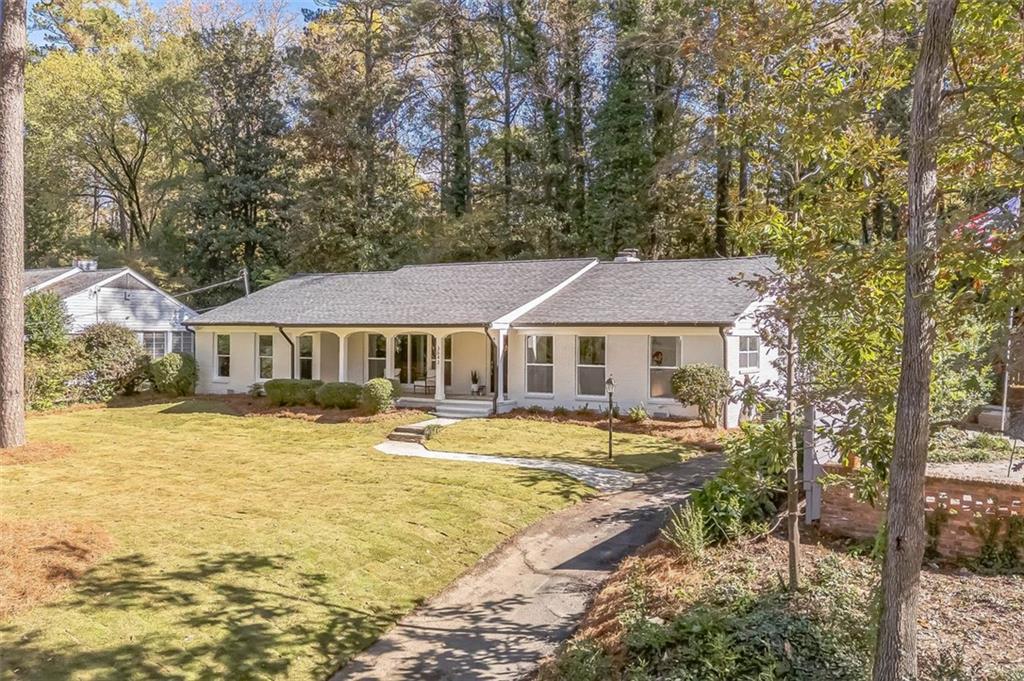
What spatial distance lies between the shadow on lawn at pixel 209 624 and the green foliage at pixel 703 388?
11.6 m

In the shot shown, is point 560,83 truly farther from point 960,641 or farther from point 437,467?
point 960,641

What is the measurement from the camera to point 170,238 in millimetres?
38719

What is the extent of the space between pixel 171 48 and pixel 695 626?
4239cm

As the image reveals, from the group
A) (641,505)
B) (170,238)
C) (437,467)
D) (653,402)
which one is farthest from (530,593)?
(170,238)

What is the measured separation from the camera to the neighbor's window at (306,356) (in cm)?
2400

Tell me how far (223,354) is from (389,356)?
7.20m

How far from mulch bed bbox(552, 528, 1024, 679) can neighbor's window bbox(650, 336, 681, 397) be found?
10.7m

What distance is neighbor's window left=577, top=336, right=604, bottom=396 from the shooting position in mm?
19391

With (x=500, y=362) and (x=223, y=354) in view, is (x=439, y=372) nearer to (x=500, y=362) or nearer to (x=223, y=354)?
(x=500, y=362)

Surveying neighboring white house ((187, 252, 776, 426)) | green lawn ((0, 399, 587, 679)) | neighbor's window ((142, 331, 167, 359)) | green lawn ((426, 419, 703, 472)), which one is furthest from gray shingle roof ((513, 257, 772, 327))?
neighbor's window ((142, 331, 167, 359))

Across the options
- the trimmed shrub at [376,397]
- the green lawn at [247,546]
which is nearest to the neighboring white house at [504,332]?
the trimmed shrub at [376,397]

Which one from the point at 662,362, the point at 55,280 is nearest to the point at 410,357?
the point at 662,362

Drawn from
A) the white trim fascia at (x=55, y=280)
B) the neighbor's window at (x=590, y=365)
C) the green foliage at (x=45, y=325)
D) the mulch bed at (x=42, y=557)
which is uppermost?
the white trim fascia at (x=55, y=280)

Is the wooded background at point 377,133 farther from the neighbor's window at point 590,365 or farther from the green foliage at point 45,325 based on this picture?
the green foliage at point 45,325
